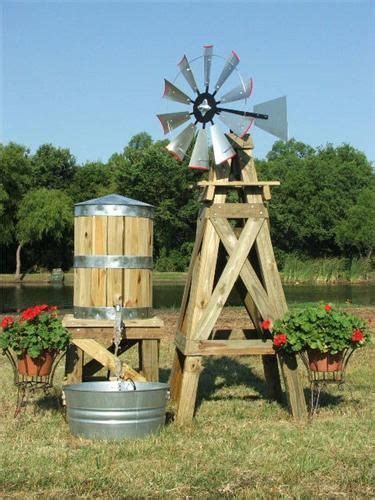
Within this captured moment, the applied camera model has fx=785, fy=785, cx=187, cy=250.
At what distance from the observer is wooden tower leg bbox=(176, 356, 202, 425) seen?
7.32 metres

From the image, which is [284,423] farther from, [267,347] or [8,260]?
[8,260]

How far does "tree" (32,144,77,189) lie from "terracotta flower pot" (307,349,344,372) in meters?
52.8

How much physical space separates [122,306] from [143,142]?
8025 centimetres

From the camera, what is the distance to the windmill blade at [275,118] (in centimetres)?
780

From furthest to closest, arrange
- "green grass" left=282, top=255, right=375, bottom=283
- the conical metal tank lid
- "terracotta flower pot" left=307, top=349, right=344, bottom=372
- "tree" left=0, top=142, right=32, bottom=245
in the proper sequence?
1. "tree" left=0, top=142, right=32, bottom=245
2. "green grass" left=282, top=255, right=375, bottom=283
3. the conical metal tank lid
4. "terracotta flower pot" left=307, top=349, right=344, bottom=372

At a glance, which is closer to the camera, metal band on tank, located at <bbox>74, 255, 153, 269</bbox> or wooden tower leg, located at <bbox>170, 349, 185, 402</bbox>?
metal band on tank, located at <bbox>74, 255, 153, 269</bbox>

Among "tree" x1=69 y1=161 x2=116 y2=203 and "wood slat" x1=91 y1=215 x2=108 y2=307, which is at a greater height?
"tree" x1=69 y1=161 x2=116 y2=203

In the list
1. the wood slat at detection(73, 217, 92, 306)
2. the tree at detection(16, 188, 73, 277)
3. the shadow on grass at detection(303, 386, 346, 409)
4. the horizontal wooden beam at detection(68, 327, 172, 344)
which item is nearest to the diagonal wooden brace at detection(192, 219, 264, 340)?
the horizontal wooden beam at detection(68, 327, 172, 344)

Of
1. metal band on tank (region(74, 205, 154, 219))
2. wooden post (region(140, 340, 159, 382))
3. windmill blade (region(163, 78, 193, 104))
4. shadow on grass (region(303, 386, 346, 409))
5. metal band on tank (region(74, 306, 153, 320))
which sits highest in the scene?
windmill blade (region(163, 78, 193, 104))

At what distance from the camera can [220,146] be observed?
→ 25.1ft

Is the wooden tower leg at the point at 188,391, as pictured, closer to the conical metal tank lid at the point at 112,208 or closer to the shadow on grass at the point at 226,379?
the shadow on grass at the point at 226,379

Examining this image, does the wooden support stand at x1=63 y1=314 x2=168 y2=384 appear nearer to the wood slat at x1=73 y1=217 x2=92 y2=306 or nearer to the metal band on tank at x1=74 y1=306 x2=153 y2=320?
the metal band on tank at x1=74 y1=306 x2=153 y2=320

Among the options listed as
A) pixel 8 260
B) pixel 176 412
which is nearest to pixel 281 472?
pixel 176 412

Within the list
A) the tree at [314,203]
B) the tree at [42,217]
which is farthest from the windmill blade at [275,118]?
the tree at [314,203]
